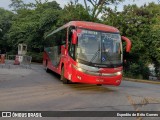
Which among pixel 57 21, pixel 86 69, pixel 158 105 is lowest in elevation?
pixel 158 105

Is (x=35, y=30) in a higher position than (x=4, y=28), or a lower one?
lower

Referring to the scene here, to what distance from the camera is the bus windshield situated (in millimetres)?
14680

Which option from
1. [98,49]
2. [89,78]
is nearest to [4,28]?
→ [98,49]

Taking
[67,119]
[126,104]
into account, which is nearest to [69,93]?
[126,104]

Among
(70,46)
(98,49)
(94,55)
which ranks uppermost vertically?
(70,46)

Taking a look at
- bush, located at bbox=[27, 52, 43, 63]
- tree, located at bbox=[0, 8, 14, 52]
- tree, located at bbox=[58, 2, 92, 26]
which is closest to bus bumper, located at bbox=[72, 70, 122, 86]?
tree, located at bbox=[58, 2, 92, 26]

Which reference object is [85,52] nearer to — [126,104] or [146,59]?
[126,104]

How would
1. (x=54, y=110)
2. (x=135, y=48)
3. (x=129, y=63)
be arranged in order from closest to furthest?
(x=54, y=110) → (x=135, y=48) → (x=129, y=63)

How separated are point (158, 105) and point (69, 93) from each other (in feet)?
12.6

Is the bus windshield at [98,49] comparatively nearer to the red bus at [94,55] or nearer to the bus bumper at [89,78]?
the red bus at [94,55]

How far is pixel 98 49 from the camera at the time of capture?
14844 mm

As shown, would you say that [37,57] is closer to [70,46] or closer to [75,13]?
[75,13]

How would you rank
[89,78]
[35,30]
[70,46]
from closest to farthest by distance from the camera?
1. [89,78]
2. [70,46]
3. [35,30]

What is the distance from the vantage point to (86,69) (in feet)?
47.5
